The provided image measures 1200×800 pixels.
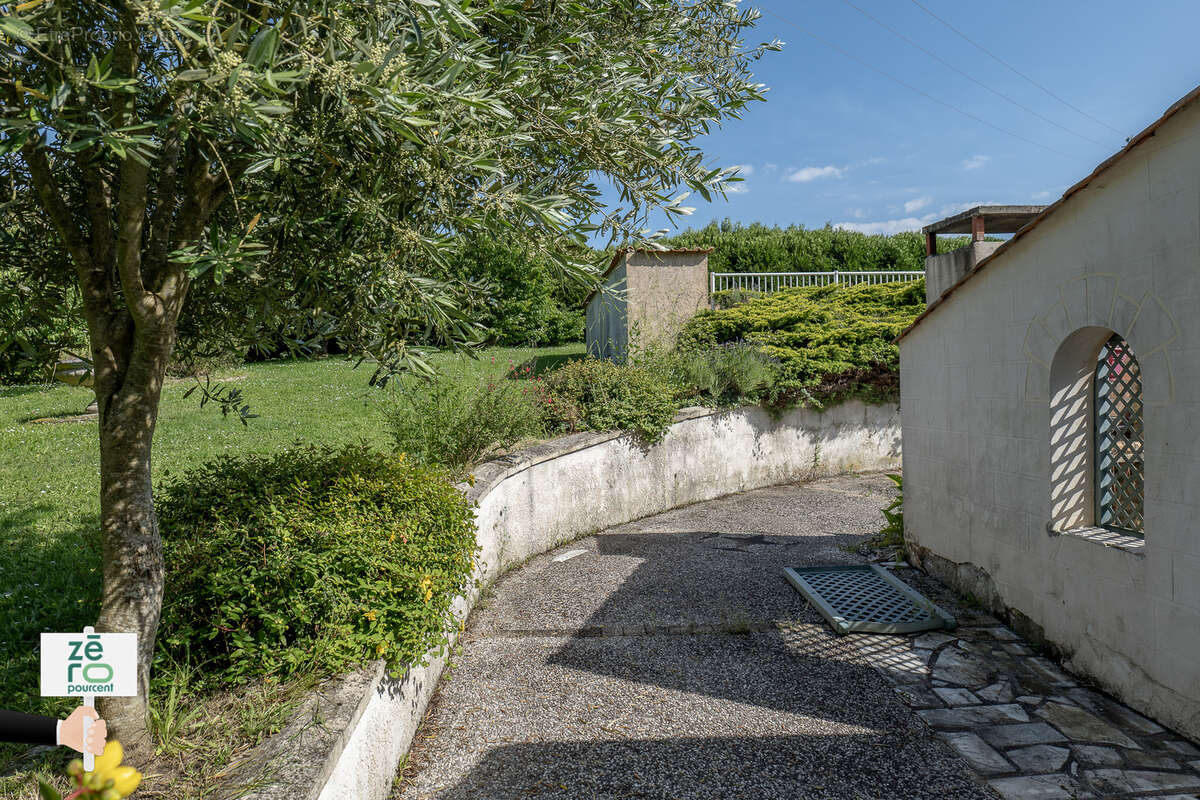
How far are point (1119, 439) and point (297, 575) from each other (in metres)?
5.10

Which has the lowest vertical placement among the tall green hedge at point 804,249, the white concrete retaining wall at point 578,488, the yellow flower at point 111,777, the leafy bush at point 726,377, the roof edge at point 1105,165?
the white concrete retaining wall at point 578,488

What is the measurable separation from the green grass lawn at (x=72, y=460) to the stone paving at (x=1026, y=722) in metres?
3.57

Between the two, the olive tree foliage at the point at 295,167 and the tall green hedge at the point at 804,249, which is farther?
the tall green hedge at the point at 804,249

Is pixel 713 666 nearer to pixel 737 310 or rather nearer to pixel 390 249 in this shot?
pixel 390 249

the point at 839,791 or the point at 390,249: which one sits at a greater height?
the point at 390,249

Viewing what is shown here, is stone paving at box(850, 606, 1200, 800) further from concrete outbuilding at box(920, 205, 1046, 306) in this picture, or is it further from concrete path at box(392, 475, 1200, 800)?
concrete outbuilding at box(920, 205, 1046, 306)

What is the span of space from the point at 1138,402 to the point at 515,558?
5.41 metres

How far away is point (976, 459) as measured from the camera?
5.96 m

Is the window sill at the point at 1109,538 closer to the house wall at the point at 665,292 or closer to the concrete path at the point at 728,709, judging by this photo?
the concrete path at the point at 728,709

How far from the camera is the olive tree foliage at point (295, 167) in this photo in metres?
2.22

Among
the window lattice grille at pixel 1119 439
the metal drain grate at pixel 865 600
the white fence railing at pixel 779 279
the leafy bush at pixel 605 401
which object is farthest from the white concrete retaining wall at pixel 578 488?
the white fence railing at pixel 779 279

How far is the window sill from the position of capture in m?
4.31

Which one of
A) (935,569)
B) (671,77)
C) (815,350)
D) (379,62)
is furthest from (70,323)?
(815,350)

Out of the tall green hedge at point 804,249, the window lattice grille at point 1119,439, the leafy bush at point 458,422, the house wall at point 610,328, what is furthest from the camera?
the tall green hedge at point 804,249
